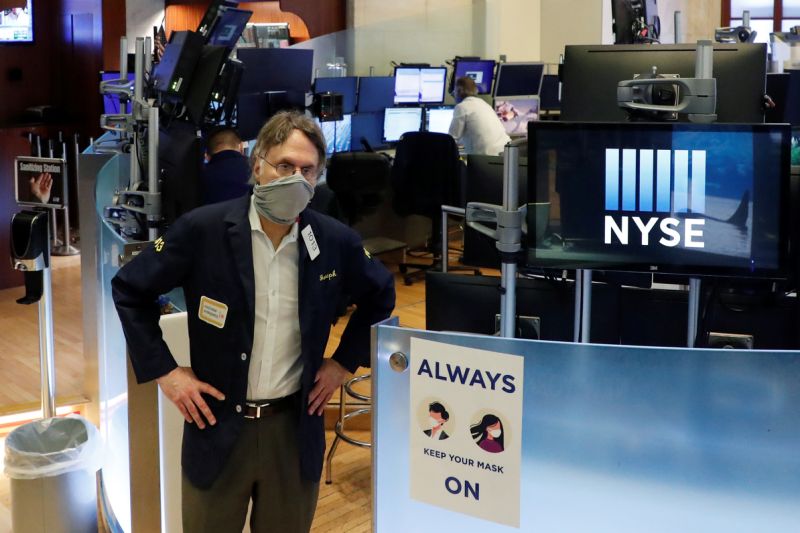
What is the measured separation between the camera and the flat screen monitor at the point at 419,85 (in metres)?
7.98

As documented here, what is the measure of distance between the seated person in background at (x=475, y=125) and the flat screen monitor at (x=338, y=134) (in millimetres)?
817

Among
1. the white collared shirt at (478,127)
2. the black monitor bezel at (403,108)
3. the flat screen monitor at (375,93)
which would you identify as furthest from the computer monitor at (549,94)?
the white collared shirt at (478,127)

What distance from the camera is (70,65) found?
8688 mm

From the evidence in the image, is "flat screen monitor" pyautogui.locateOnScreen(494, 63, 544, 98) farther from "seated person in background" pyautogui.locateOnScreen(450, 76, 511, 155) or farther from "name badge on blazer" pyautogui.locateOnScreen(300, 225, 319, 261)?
"name badge on blazer" pyautogui.locateOnScreen(300, 225, 319, 261)

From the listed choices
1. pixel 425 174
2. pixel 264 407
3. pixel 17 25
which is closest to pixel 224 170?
pixel 264 407

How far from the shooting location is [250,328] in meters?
1.98

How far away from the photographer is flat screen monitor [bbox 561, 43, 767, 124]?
2.24 meters

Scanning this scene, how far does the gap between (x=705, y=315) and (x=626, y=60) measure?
25.1 inches

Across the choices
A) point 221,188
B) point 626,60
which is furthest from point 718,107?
point 221,188

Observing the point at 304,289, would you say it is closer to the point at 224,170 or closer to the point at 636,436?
the point at 636,436

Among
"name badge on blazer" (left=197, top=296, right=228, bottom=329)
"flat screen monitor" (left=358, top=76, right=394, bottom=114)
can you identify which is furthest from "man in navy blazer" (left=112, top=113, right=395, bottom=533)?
"flat screen monitor" (left=358, top=76, right=394, bottom=114)

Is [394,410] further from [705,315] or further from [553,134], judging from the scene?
[705,315]

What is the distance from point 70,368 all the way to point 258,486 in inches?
119

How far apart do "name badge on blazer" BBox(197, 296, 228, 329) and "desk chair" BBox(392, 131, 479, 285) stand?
15.3 feet
